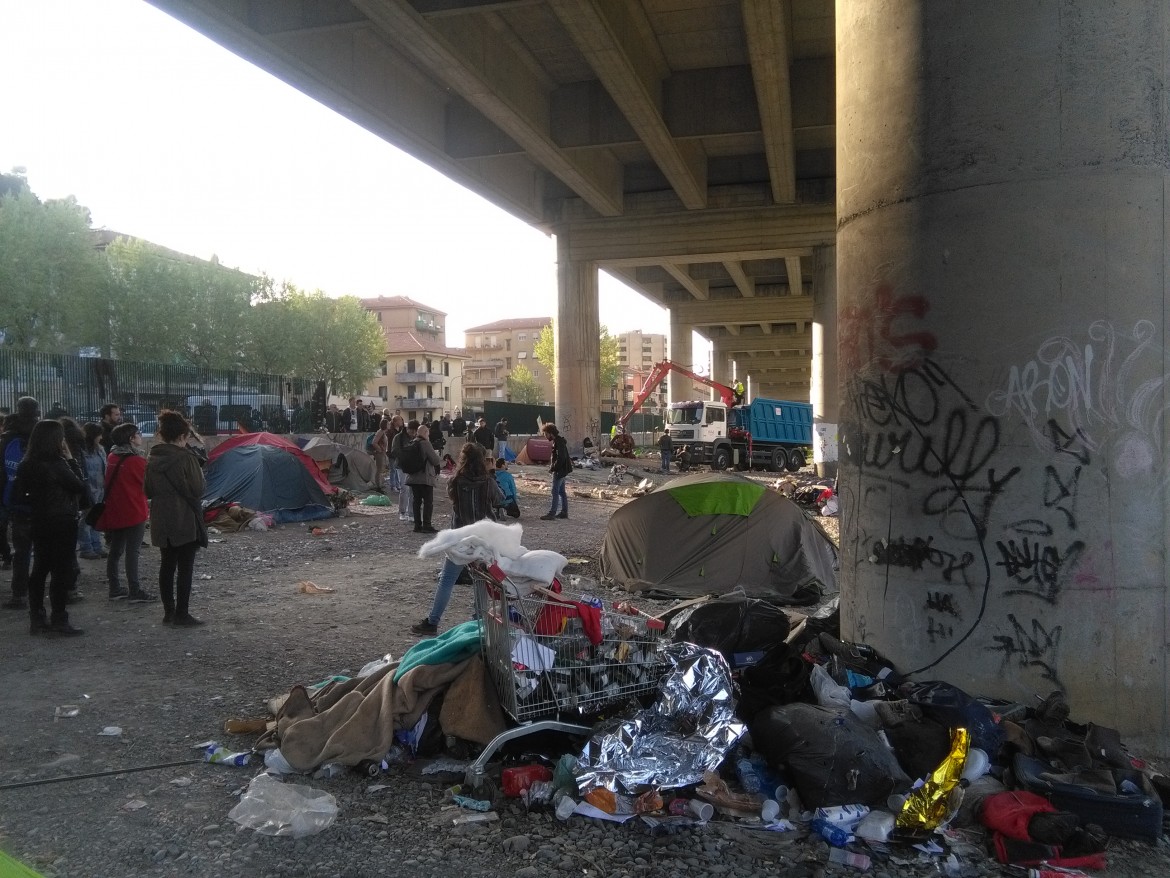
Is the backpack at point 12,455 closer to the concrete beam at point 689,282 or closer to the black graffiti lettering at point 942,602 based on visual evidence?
the black graffiti lettering at point 942,602

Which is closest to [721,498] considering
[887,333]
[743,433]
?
[887,333]

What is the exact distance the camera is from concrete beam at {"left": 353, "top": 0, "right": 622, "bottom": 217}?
15188mm

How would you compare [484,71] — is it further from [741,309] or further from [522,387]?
[522,387]

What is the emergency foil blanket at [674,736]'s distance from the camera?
414 cm

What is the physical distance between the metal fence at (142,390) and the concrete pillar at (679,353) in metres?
24.5

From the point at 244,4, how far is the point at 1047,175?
47.8 ft

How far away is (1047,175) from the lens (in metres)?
4.82

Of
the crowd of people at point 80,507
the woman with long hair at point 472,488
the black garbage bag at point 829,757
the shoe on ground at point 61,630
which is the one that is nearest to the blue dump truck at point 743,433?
the woman with long hair at point 472,488

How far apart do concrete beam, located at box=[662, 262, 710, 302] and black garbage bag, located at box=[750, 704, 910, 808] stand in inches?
1197

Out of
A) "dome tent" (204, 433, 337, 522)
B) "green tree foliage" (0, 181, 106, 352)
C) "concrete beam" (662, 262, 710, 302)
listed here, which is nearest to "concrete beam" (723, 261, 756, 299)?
"concrete beam" (662, 262, 710, 302)

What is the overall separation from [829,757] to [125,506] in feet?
23.3

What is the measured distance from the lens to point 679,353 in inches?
1797

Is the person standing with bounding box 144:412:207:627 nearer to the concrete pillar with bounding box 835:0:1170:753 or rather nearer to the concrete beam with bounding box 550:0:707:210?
the concrete pillar with bounding box 835:0:1170:753

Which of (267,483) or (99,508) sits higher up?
(99,508)
